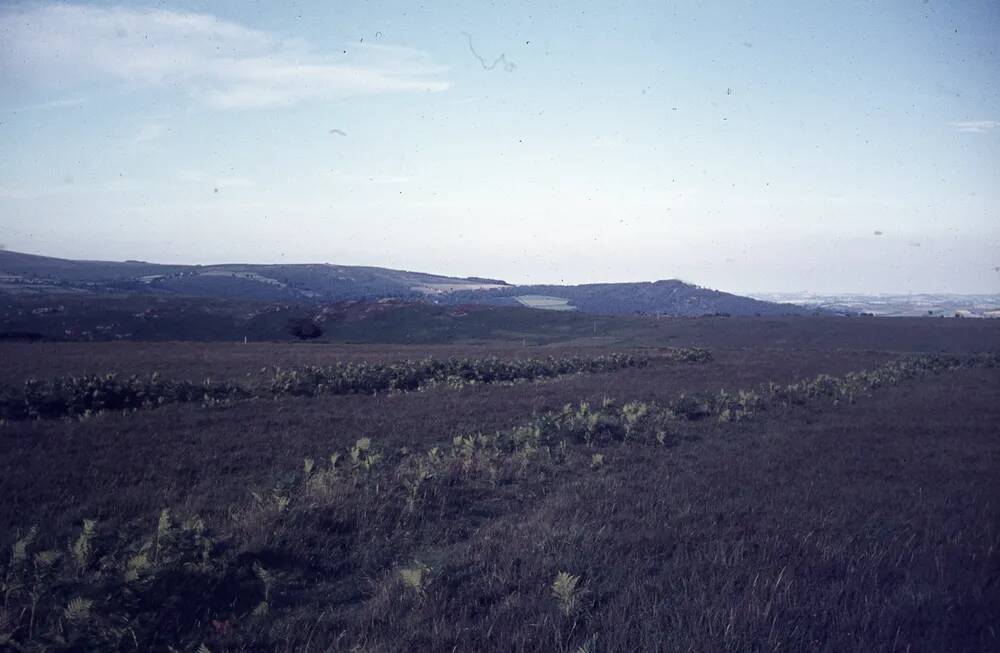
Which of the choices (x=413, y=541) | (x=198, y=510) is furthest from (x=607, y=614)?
(x=198, y=510)

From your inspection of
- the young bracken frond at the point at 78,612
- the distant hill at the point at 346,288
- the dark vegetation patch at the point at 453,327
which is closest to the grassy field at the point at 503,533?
the young bracken frond at the point at 78,612

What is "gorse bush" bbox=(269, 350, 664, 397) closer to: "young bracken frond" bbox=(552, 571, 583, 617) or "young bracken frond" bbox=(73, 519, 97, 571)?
"young bracken frond" bbox=(73, 519, 97, 571)

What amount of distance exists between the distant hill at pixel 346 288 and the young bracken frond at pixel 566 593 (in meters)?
113

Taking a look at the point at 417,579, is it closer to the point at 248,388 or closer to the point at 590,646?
the point at 590,646

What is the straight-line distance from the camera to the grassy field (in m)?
4.64

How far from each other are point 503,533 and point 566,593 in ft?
6.41

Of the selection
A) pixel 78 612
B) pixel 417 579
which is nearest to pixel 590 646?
pixel 417 579

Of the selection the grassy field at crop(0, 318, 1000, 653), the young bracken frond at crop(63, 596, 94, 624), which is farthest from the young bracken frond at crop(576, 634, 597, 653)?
the young bracken frond at crop(63, 596, 94, 624)

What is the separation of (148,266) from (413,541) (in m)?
208

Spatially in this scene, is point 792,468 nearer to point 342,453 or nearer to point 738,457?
point 738,457

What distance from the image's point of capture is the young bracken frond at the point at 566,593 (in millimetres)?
4779

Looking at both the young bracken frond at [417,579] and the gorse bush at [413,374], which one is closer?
the young bracken frond at [417,579]

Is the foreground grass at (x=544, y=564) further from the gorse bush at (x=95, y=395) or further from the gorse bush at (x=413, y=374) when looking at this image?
the gorse bush at (x=413, y=374)

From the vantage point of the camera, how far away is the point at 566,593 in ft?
16.0
